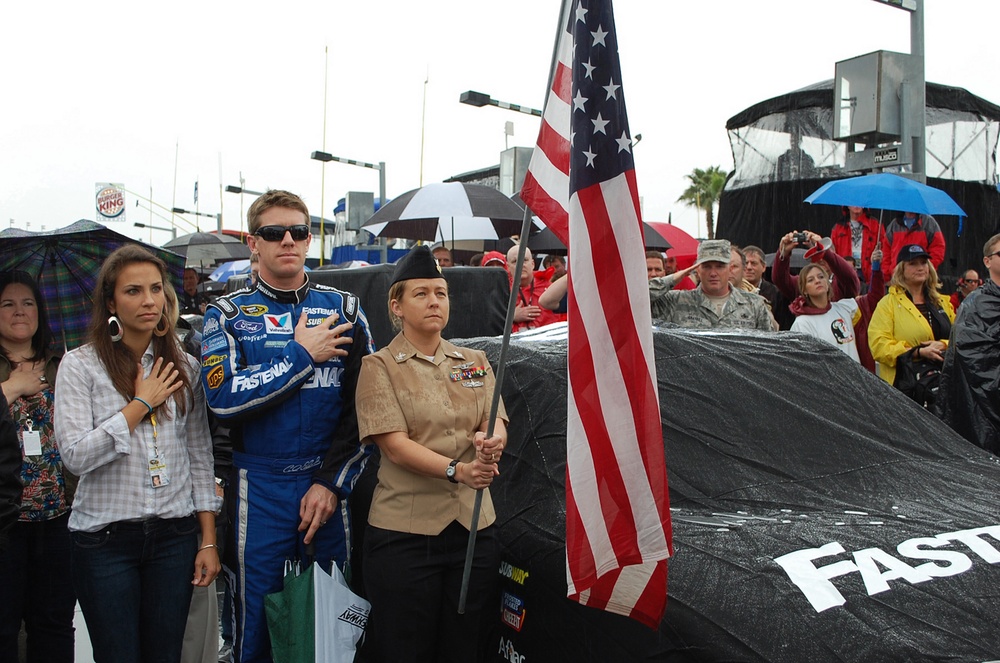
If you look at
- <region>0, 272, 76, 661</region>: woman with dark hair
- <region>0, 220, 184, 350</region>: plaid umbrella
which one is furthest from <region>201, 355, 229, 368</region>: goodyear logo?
<region>0, 272, 76, 661</region>: woman with dark hair

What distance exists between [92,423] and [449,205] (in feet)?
19.4

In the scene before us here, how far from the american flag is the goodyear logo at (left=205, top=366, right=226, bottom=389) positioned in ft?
3.84

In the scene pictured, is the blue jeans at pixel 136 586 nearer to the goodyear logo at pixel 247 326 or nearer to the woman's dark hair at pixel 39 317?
the goodyear logo at pixel 247 326

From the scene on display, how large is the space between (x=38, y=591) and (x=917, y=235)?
708cm

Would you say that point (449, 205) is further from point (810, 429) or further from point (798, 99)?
point (798, 99)

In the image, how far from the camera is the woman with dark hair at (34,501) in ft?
10.2

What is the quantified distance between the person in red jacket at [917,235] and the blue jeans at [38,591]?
22.3 ft

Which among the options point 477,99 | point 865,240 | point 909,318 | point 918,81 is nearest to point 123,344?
point 909,318

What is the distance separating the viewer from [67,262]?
139 inches

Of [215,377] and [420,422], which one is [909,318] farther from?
[215,377]

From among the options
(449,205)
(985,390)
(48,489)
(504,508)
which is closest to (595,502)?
(504,508)

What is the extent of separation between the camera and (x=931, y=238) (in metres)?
7.46

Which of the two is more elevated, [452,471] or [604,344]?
[604,344]

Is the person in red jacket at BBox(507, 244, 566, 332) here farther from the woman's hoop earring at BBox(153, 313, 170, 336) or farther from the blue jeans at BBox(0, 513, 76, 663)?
the blue jeans at BBox(0, 513, 76, 663)
